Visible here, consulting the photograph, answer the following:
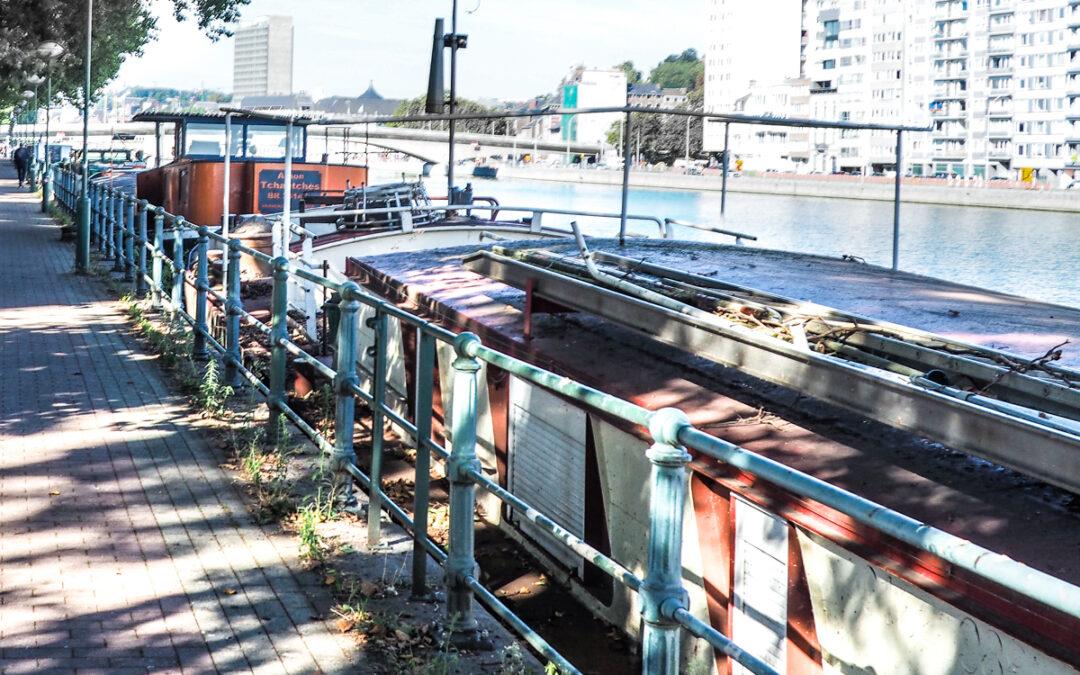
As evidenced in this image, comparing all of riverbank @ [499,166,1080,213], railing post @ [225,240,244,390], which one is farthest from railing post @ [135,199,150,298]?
riverbank @ [499,166,1080,213]

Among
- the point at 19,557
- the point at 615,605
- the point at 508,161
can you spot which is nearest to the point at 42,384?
the point at 19,557

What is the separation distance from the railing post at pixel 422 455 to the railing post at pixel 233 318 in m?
3.79

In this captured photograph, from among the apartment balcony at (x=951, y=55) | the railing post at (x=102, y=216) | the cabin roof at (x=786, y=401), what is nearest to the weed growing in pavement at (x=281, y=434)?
the cabin roof at (x=786, y=401)

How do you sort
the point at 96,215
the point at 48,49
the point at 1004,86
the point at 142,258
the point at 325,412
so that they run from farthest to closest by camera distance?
the point at 1004,86, the point at 48,49, the point at 96,215, the point at 142,258, the point at 325,412

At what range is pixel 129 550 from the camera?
232 inches

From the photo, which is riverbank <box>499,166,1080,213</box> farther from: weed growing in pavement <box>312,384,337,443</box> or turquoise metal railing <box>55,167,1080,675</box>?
turquoise metal railing <box>55,167,1080,675</box>

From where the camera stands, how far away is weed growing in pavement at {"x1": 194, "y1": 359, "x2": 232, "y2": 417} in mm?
8773

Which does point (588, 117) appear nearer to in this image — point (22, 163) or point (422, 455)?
point (22, 163)

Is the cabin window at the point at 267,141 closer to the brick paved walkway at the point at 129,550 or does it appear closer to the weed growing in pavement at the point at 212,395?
the brick paved walkway at the point at 129,550

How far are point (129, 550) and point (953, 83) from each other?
122 meters

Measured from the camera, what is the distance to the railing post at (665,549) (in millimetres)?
3225

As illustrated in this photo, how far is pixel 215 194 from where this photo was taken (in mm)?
23703

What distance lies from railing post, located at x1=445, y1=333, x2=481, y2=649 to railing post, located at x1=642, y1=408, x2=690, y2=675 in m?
1.45

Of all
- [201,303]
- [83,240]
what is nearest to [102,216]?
[83,240]
